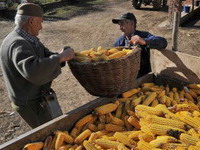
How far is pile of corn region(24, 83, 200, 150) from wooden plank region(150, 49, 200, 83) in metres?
0.46

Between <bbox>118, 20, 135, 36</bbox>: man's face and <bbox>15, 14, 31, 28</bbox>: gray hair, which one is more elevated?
<bbox>15, 14, 31, 28</bbox>: gray hair

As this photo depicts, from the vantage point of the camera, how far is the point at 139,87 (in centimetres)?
427

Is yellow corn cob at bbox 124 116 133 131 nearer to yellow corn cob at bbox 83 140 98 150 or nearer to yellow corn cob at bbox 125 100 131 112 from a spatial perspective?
yellow corn cob at bbox 125 100 131 112

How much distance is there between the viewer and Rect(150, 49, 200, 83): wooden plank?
4.18 metres

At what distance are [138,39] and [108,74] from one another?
39.3 inches

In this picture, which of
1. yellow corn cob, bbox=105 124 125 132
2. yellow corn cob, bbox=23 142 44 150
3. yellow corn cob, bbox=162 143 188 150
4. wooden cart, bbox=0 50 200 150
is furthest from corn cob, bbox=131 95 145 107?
yellow corn cob, bbox=23 142 44 150

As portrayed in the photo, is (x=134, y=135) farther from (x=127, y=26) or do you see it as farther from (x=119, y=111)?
(x=127, y=26)

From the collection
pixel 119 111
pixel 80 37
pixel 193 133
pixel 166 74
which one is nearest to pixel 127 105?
pixel 119 111

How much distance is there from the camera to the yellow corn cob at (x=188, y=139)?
2752mm

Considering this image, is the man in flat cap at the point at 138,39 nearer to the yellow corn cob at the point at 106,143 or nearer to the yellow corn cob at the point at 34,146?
the yellow corn cob at the point at 106,143

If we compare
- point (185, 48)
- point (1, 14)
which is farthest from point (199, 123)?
point (1, 14)

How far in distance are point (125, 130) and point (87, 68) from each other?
Result: 778 millimetres

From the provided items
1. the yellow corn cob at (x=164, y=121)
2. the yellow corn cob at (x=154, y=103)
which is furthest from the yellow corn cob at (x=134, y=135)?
the yellow corn cob at (x=154, y=103)

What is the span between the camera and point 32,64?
292 cm
